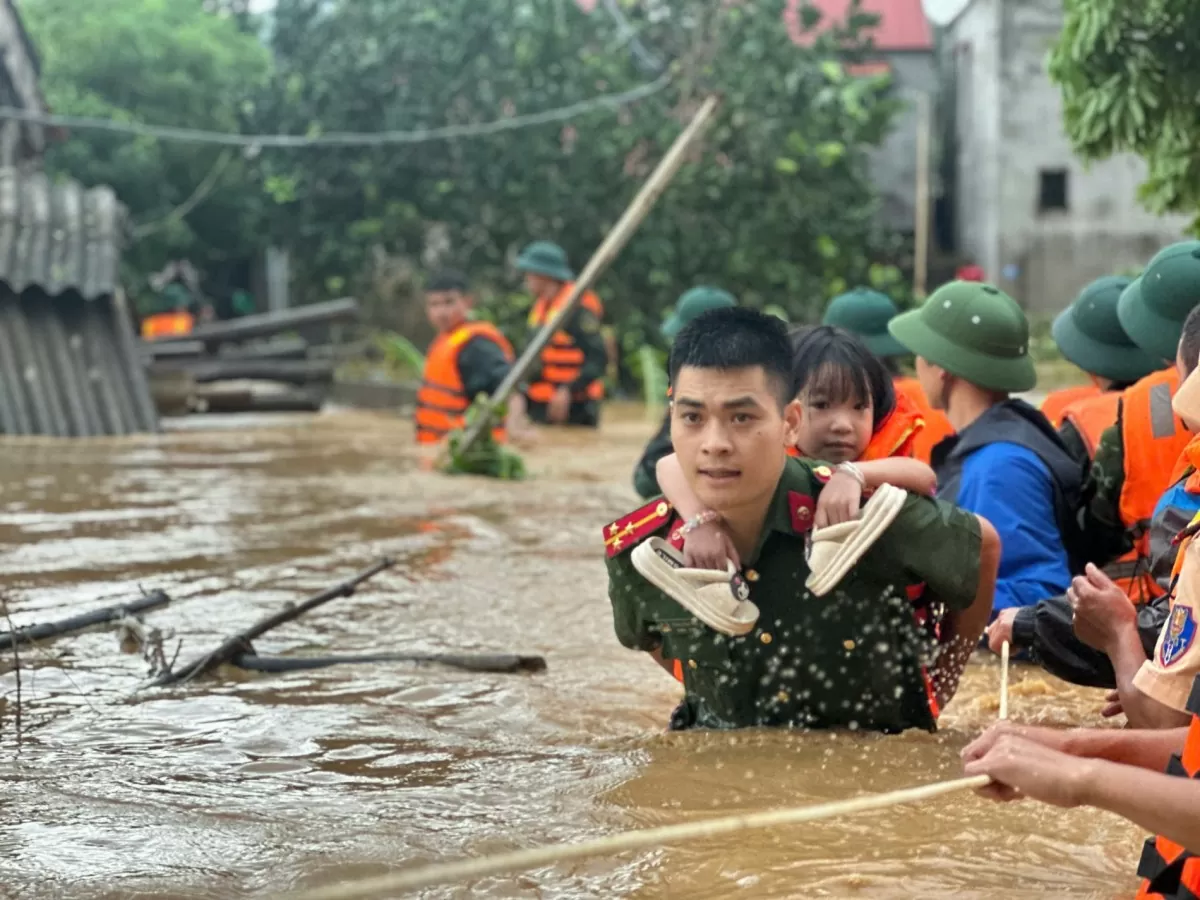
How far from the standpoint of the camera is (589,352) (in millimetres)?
15094

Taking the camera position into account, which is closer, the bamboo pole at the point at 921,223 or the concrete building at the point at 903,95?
the bamboo pole at the point at 921,223

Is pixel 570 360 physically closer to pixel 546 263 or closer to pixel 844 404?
pixel 546 263

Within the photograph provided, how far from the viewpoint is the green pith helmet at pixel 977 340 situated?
221 inches

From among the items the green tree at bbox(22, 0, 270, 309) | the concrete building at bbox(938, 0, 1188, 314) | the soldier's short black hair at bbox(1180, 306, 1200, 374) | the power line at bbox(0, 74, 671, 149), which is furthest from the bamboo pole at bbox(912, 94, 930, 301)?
the soldier's short black hair at bbox(1180, 306, 1200, 374)

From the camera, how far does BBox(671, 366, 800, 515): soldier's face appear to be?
13.6 feet

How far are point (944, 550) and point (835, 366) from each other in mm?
820

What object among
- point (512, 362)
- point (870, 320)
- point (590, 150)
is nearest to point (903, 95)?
point (590, 150)

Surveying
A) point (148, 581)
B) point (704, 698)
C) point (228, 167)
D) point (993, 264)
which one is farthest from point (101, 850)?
point (993, 264)

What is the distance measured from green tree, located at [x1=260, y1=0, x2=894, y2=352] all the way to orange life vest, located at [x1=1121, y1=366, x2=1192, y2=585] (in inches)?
607

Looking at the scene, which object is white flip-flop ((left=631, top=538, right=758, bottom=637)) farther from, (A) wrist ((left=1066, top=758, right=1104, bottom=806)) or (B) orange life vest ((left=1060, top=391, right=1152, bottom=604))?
(A) wrist ((left=1066, top=758, right=1104, bottom=806))

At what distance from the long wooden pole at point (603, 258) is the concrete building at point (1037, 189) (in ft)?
45.8

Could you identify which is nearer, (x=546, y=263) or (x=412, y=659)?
(x=412, y=659)

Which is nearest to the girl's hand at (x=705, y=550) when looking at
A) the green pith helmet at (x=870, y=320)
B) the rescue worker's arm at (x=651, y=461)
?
the rescue worker's arm at (x=651, y=461)

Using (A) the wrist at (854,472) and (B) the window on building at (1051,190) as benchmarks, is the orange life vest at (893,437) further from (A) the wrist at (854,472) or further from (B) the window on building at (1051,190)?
(B) the window on building at (1051,190)
